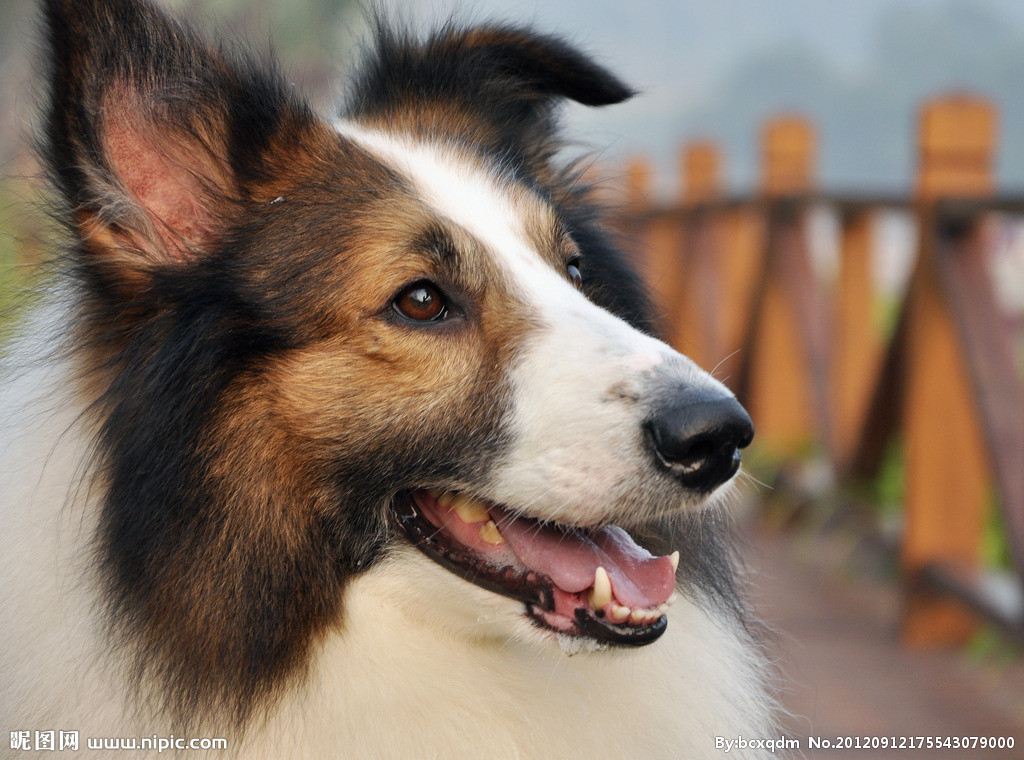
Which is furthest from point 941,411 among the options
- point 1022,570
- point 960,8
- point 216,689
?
point 960,8

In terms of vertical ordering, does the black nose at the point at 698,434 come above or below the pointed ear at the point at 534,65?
below

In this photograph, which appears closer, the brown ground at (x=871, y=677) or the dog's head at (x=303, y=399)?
the dog's head at (x=303, y=399)

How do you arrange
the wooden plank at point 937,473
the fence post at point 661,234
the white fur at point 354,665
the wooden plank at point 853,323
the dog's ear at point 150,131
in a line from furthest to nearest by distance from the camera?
the fence post at point 661,234 → the wooden plank at point 853,323 → the wooden plank at point 937,473 → the white fur at point 354,665 → the dog's ear at point 150,131

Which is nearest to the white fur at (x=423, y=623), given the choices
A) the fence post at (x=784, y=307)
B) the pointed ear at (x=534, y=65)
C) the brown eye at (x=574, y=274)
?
the brown eye at (x=574, y=274)

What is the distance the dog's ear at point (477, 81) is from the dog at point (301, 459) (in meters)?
0.65

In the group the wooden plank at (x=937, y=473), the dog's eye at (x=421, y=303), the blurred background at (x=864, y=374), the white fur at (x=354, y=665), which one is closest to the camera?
the white fur at (x=354, y=665)

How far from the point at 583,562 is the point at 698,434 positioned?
0.44 m

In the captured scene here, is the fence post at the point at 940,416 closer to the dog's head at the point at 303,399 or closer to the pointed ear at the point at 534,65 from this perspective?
the pointed ear at the point at 534,65

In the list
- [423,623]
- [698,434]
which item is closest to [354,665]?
[423,623]

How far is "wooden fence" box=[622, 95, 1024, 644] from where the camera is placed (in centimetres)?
456

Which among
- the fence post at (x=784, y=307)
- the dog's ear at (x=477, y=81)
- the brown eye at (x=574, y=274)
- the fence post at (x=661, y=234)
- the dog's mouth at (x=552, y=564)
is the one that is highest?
the dog's ear at (x=477, y=81)

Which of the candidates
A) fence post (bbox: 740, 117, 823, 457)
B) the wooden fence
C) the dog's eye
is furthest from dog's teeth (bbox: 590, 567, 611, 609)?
fence post (bbox: 740, 117, 823, 457)

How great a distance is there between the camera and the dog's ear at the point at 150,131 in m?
2.12

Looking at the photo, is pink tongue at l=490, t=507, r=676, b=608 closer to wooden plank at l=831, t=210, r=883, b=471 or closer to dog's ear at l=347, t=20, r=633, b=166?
dog's ear at l=347, t=20, r=633, b=166
